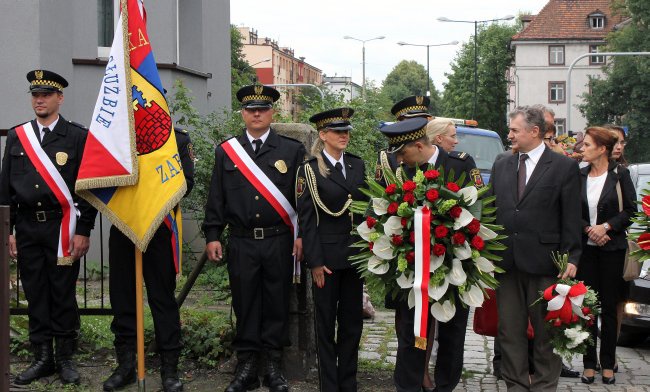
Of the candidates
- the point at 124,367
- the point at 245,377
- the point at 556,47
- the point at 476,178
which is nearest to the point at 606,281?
the point at 476,178

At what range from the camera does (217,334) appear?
7621mm

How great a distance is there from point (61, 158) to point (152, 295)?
3.87ft

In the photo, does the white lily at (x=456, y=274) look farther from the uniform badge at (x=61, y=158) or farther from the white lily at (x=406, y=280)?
the uniform badge at (x=61, y=158)

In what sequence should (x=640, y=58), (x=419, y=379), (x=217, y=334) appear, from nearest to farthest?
1. (x=419, y=379)
2. (x=217, y=334)
3. (x=640, y=58)

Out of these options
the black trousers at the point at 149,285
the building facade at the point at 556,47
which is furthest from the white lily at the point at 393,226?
the building facade at the point at 556,47

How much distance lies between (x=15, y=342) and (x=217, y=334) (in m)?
1.60

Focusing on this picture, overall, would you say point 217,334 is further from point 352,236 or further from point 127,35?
point 127,35

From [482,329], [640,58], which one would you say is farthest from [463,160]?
[640,58]

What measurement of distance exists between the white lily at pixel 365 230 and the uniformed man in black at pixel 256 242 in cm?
74

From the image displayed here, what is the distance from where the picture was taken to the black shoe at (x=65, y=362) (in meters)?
7.09

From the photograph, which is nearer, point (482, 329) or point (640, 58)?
point (482, 329)

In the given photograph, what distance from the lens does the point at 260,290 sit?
278 inches

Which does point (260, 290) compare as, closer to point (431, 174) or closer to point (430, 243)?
point (430, 243)

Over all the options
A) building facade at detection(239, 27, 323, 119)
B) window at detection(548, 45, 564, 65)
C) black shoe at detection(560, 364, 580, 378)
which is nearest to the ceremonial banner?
black shoe at detection(560, 364, 580, 378)
